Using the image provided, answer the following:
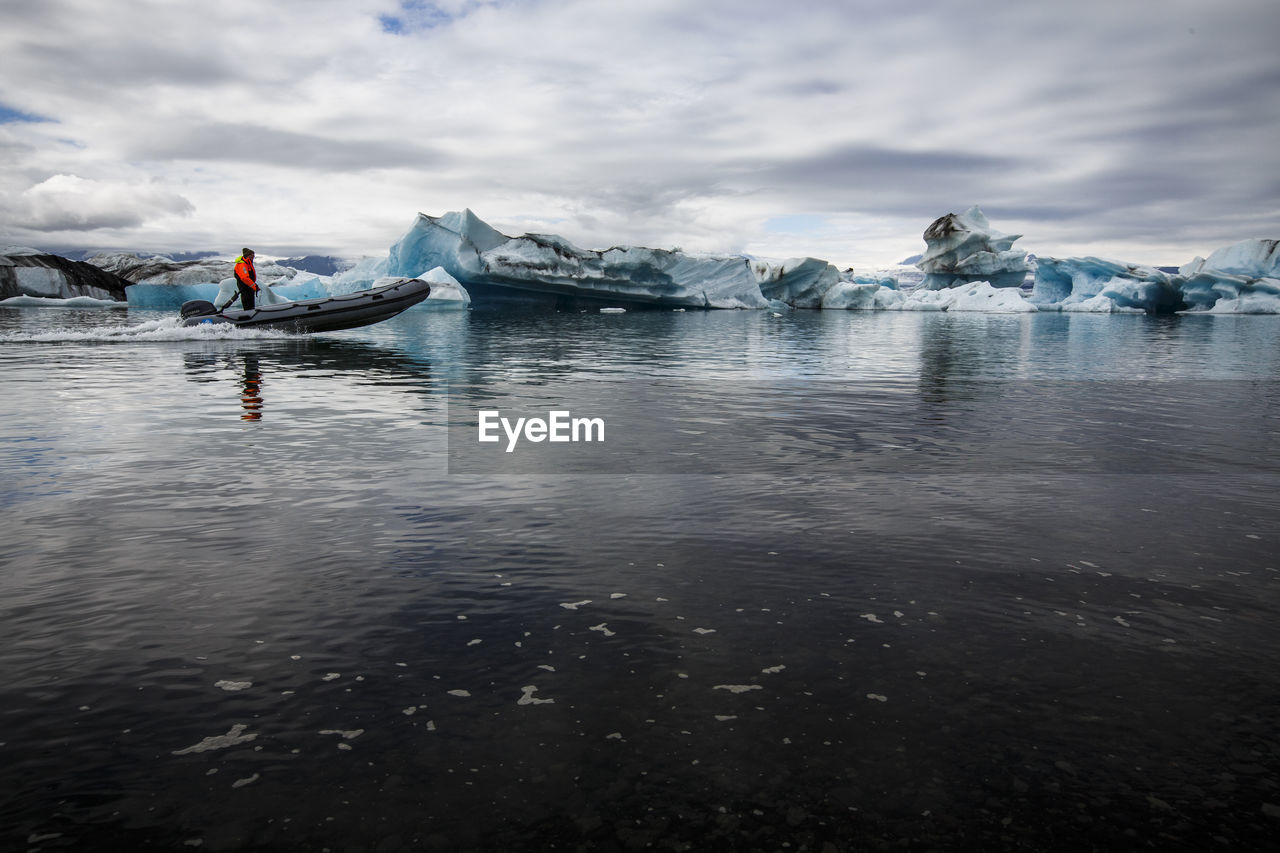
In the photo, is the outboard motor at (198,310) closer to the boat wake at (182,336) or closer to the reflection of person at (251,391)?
the boat wake at (182,336)

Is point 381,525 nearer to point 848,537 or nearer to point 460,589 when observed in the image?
point 460,589

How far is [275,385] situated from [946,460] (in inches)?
395

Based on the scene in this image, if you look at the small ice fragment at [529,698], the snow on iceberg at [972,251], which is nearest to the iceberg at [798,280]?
the snow on iceberg at [972,251]

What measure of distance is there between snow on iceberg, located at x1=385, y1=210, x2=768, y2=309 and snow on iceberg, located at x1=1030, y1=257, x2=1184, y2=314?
2485 centimetres

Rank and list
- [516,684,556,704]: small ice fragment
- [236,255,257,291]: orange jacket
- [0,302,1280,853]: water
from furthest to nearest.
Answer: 1. [236,255,257,291]: orange jacket
2. [516,684,556,704]: small ice fragment
3. [0,302,1280,853]: water

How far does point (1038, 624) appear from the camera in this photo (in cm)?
383

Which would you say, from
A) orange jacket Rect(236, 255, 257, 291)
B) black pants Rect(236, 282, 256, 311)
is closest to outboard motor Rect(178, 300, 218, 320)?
black pants Rect(236, 282, 256, 311)

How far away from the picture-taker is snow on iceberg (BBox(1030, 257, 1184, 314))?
5500 cm

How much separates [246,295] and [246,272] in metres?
0.65

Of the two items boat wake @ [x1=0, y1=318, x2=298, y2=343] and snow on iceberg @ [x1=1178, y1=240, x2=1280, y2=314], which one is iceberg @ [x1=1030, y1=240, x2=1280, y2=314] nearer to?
snow on iceberg @ [x1=1178, y1=240, x2=1280, y2=314]

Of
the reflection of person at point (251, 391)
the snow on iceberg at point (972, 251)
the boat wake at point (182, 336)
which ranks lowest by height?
the reflection of person at point (251, 391)

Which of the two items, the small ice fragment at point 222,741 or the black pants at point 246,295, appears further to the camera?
the black pants at point 246,295

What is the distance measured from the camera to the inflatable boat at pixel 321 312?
2161cm

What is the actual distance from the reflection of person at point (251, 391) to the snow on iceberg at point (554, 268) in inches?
1096
